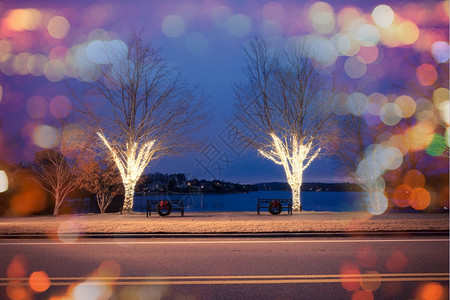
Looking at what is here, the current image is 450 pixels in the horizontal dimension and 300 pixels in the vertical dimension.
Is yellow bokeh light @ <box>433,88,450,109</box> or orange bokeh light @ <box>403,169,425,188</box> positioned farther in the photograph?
orange bokeh light @ <box>403,169,425,188</box>

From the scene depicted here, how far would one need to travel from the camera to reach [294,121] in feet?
72.5

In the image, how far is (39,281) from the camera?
252 inches

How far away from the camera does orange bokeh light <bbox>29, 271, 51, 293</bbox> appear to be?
5.93m

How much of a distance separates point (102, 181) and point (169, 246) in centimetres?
2414

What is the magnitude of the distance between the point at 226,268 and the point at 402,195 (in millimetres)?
27443

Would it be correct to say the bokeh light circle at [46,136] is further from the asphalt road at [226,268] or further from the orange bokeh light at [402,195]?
the orange bokeh light at [402,195]

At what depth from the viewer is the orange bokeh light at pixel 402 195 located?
28.8 metres

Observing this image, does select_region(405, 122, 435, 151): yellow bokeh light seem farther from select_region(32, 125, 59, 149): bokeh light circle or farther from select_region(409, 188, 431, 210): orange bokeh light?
select_region(32, 125, 59, 149): bokeh light circle

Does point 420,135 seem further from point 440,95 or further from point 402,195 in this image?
point 402,195

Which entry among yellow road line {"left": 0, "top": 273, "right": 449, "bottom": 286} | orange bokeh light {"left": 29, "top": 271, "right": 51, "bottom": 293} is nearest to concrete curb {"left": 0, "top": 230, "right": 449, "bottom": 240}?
orange bokeh light {"left": 29, "top": 271, "right": 51, "bottom": 293}

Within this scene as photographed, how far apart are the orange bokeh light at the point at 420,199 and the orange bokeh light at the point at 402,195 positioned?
37 cm

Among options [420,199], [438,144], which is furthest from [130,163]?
[420,199]

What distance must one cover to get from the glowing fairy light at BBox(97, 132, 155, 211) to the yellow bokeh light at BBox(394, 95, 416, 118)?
1979 cm

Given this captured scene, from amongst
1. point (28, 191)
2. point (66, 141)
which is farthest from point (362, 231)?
point (28, 191)
